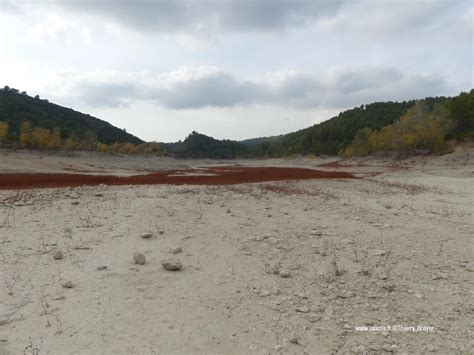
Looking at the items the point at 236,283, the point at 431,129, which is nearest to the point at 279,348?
the point at 236,283

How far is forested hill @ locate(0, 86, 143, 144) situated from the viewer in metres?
110

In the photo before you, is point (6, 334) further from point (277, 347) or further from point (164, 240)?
point (164, 240)

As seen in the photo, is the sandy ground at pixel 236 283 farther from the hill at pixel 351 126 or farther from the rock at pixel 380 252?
the hill at pixel 351 126

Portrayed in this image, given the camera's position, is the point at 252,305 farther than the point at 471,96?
No

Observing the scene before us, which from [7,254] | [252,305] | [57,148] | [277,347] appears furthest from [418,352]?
[57,148]

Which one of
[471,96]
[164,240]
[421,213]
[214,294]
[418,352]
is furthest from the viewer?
[471,96]

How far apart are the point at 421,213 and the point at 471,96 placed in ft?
271

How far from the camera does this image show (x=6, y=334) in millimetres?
5305

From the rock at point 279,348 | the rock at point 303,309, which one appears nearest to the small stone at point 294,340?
the rock at point 279,348

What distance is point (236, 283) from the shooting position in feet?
24.0

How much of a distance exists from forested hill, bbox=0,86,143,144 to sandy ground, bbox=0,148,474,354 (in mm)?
93099

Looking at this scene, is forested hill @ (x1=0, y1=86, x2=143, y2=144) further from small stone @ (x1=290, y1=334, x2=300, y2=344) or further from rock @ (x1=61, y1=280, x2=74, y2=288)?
small stone @ (x1=290, y1=334, x2=300, y2=344)

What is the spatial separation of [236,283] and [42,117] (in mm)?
138455

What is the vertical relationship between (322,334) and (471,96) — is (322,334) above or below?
below
